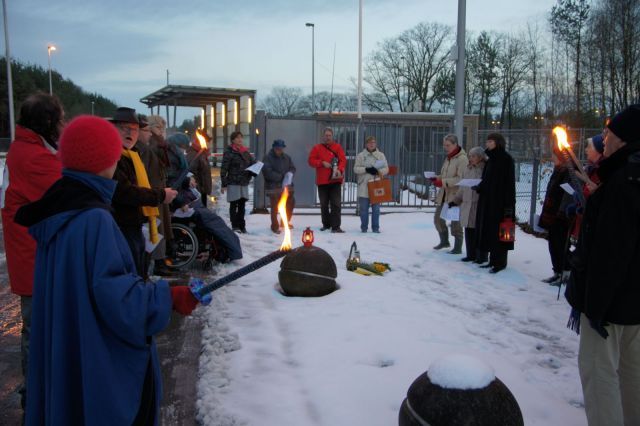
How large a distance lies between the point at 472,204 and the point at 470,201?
0.19 feet

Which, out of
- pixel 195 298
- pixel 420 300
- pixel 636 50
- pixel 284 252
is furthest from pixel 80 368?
pixel 636 50

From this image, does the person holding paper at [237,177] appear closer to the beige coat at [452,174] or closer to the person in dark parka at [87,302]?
the beige coat at [452,174]

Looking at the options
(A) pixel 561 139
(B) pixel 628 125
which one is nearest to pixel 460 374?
(B) pixel 628 125

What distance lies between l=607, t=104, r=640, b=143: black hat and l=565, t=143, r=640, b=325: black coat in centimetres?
7

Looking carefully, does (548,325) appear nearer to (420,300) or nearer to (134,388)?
(420,300)

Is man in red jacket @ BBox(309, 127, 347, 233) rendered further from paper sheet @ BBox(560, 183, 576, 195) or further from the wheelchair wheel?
paper sheet @ BBox(560, 183, 576, 195)

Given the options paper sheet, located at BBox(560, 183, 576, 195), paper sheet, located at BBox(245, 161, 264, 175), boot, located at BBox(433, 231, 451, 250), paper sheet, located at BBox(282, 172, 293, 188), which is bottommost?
boot, located at BBox(433, 231, 451, 250)

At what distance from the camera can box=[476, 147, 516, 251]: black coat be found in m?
7.91

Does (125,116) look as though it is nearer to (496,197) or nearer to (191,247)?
(191,247)

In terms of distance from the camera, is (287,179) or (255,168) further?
(287,179)

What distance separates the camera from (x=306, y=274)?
20.9ft

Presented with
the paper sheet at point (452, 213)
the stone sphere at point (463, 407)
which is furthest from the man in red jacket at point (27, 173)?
the paper sheet at point (452, 213)

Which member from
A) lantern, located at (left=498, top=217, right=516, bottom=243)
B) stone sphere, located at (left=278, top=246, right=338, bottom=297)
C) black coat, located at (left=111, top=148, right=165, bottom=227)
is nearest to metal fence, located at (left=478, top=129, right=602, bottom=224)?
lantern, located at (left=498, top=217, right=516, bottom=243)

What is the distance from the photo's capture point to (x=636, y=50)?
27.5m
